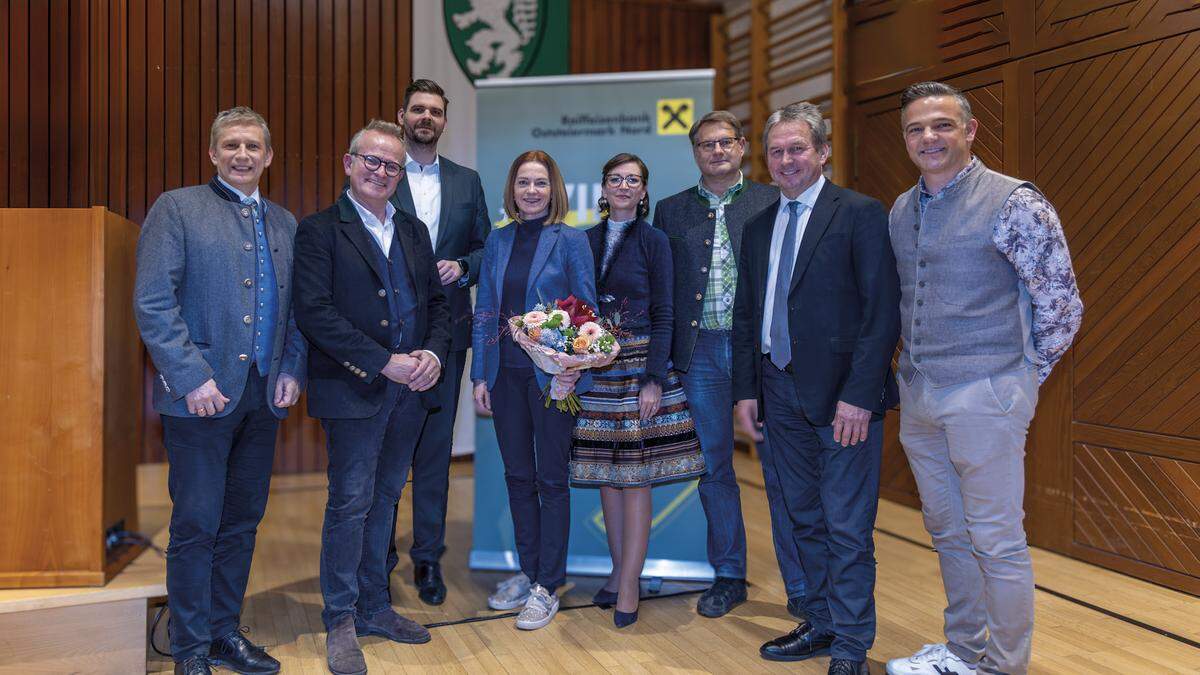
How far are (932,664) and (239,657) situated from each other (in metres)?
2.15

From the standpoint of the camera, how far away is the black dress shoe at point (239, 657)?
268 cm

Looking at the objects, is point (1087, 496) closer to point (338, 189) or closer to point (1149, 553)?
point (1149, 553)

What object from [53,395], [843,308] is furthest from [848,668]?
[53,395]

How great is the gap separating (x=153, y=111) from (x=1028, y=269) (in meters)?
5.24

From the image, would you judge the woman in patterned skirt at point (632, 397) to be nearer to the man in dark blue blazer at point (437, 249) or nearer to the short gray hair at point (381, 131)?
the man in dark blue blazer at point (437, 249)

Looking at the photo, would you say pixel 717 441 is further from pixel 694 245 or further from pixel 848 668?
pixel 848 668

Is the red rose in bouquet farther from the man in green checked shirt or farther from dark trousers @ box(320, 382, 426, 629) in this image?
dark trousers @ box(320, 382, 426, 629)

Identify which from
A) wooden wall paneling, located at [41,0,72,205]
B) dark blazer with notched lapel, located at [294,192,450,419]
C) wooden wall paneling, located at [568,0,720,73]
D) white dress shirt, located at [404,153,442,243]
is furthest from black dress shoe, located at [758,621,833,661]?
wooden wall paneling, located at [568,0,720,73]

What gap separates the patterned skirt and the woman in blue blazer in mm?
68

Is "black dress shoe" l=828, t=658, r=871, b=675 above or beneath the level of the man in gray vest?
beneath

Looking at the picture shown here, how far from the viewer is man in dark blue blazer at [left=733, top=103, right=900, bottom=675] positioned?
248 cm

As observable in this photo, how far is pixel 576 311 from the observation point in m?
2.84

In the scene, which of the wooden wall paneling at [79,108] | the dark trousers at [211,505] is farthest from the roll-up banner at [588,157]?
the wooden wall paneling at [79,108]

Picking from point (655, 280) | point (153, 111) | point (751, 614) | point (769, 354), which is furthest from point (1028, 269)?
point (153, 111)
